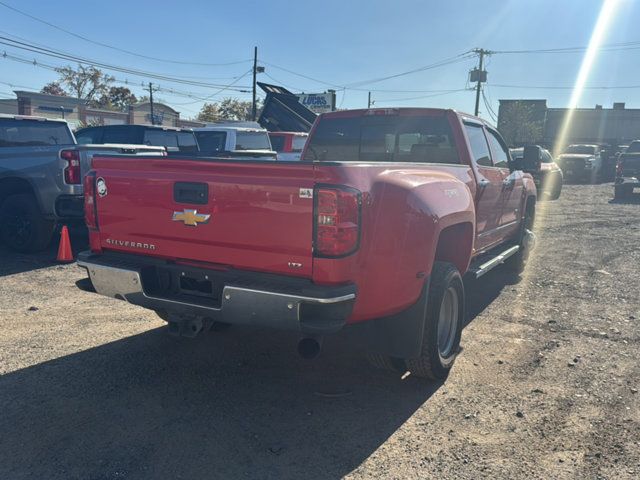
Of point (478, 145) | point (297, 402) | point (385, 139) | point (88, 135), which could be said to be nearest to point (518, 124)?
point (88, 135)

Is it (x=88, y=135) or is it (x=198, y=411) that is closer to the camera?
(x=198, y=411)

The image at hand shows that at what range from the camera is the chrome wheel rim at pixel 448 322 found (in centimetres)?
413

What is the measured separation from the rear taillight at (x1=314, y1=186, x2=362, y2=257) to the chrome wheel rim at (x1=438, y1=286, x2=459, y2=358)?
4.74ft

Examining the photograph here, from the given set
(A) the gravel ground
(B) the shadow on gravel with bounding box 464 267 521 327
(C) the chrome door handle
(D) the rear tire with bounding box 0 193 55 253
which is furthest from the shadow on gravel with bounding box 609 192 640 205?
(D) the rear tire with bounding box 0 193 55 253

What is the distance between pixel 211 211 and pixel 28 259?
18.7ft

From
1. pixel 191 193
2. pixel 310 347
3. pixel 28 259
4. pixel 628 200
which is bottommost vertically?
pixel 28 259

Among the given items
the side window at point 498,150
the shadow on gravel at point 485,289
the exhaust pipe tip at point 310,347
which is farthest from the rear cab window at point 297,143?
the exhaust pipe tip at point 310,347

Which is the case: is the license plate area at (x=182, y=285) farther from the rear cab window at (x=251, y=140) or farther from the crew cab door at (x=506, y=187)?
the rear cab window at (x=251, y=140)

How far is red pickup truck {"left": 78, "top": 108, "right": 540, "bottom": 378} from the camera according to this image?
294 cm

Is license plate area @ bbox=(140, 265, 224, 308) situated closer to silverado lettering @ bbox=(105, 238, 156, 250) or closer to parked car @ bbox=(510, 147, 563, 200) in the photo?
silverado lettering @ bbox=(105, 238, 156, 250)

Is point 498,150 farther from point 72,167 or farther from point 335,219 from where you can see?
point 72,167

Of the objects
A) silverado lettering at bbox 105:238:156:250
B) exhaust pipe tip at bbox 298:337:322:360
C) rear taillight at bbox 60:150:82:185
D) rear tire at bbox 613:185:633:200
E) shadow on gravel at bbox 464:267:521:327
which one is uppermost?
rear taillight at bbox 60:150:82:185

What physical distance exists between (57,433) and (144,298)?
0.92 meters

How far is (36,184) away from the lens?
7.57m
